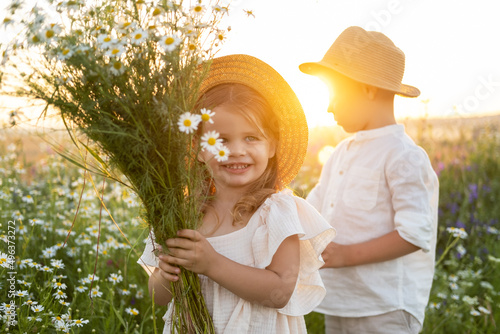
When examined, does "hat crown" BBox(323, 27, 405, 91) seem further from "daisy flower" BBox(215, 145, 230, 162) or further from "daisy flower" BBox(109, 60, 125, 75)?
"daisy flower" BBox(109, 60, 125, 75)

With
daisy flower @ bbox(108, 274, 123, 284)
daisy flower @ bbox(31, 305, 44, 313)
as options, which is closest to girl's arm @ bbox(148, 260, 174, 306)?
daisy flower @ bbox(31, 305, 44, 313)

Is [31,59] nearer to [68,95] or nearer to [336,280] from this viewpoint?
[68,95]

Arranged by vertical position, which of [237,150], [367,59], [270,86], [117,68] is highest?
[367,59]

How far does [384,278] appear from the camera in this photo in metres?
2.64

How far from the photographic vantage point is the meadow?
2404 mm

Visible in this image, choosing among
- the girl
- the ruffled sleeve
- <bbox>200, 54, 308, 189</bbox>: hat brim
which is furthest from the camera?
<bbox>200, 54, 308, 189</bbox>: hat brim

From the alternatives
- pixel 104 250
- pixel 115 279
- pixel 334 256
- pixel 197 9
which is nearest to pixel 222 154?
pixel 197 9

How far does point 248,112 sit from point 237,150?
190 millimetres

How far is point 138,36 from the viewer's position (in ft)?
4.54

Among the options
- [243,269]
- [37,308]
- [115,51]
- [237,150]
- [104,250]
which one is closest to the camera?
[115,51]

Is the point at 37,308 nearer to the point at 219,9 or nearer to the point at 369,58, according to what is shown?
the point at 219,9

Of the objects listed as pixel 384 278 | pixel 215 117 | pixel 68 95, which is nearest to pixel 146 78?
pixel 68 95

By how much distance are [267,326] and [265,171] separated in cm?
75

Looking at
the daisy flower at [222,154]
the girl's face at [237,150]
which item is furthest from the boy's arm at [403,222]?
the daisy flower at [222,154]
